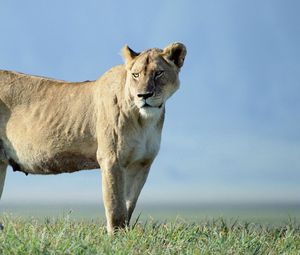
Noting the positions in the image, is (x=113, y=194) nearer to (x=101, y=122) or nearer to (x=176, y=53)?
(x=101, y=122)

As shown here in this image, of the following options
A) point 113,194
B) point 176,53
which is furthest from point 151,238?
point 176,53

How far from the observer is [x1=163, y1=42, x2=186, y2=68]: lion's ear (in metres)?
8.88

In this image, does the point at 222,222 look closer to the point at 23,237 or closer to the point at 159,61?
the point at 159,61

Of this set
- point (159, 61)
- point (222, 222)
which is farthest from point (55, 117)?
point (222, 222)

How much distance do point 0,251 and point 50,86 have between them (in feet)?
12.8

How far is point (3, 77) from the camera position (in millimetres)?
Result: 10523

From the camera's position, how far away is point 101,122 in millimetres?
9211

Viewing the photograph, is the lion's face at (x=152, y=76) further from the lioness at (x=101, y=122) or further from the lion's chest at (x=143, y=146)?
the lion's chest at (x=143, y=146)

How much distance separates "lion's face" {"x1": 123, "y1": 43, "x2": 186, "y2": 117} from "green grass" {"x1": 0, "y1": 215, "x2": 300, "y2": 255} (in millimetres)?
1462

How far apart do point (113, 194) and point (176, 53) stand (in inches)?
71.6

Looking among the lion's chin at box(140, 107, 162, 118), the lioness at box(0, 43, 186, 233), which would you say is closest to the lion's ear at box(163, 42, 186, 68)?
the lioness at box(0, 43, 186, 233)

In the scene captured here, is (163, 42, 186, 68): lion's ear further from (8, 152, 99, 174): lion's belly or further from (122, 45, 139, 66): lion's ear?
(8, 152, 99, 174): lion's belly

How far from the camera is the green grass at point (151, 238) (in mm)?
6895

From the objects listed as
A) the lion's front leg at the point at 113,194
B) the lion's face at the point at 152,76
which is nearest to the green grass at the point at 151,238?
the lion's front leg at the point at 113,194
